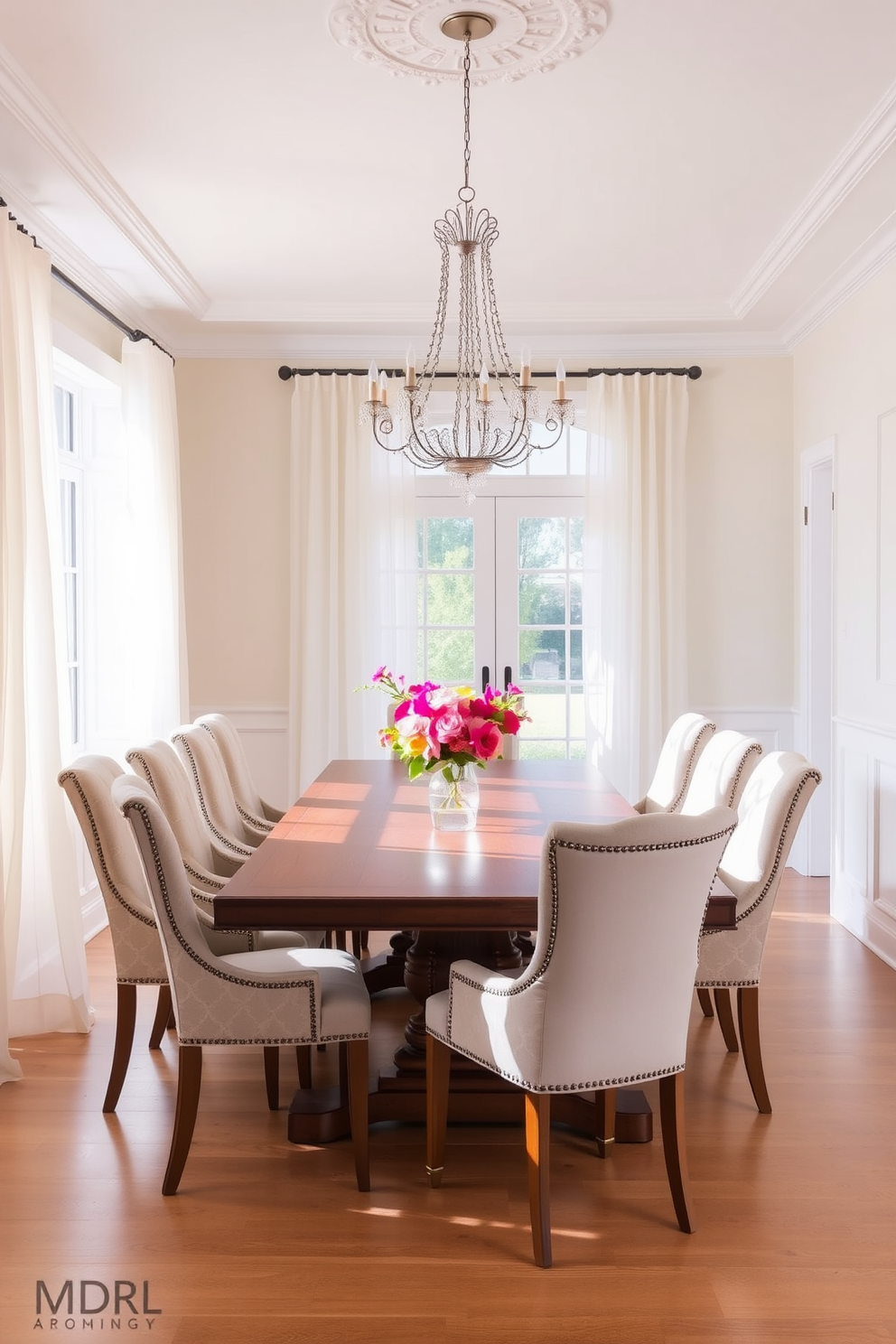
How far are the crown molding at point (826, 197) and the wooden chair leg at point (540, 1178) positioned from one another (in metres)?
3.07

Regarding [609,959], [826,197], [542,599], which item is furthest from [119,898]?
[542,599]

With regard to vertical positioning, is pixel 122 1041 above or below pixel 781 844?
below

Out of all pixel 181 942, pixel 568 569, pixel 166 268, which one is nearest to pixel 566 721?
pixel 568 569

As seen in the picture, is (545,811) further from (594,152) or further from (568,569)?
(568,569)

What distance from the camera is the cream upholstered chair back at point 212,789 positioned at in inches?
146

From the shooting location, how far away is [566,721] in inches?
245

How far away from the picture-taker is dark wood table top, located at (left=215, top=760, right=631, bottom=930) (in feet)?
7.90

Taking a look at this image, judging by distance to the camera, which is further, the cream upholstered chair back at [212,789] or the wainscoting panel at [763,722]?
the wainscoting panel at [763,722]

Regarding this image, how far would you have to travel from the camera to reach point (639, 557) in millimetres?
5934

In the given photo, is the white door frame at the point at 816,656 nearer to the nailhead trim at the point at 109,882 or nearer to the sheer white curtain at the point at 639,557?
the sheer white curtain at the point at 639,557

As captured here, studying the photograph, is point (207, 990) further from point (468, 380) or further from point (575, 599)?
point (575, 599)

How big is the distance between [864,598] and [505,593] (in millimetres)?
2072

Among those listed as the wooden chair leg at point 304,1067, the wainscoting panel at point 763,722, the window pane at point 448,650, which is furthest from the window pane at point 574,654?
the wooden chair leg at point 304,1067

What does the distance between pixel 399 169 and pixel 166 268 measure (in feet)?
4.63
